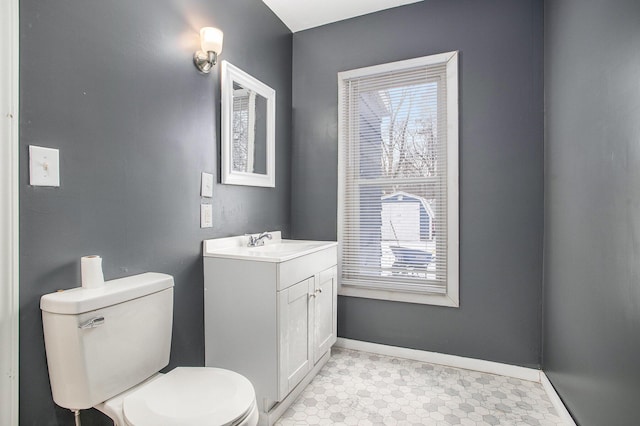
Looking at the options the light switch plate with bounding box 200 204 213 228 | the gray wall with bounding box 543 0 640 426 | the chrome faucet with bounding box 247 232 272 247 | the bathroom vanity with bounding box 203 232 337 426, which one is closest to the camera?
the gray wall with bounding box 543 0 640 426

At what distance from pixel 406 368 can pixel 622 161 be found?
5.58 ft

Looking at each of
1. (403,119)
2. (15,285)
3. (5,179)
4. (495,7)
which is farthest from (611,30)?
(15,285)

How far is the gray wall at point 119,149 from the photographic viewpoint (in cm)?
107

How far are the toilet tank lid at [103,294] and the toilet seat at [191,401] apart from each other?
0.34m

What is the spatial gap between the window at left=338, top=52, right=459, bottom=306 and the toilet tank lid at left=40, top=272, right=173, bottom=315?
1.51 meters

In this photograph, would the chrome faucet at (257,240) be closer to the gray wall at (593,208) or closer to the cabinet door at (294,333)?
the cabinet door at (294,333)

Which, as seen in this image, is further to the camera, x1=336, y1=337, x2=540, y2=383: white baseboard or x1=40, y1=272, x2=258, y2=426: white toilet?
x1=336, y1=337, x2=540, y2=383: white baseboard

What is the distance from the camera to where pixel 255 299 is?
163cm

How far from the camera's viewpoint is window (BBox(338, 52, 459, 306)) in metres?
2.27

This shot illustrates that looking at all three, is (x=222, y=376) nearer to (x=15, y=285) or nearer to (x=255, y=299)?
(x=255, y=299)

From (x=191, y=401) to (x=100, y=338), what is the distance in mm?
376

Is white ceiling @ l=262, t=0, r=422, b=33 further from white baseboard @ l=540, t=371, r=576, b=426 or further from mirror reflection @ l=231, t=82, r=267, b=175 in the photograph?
white baseboard @ l=540, t=371, r=576, b=426

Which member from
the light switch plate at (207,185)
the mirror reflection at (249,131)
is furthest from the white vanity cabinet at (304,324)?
the mirror reflection at (249,131)

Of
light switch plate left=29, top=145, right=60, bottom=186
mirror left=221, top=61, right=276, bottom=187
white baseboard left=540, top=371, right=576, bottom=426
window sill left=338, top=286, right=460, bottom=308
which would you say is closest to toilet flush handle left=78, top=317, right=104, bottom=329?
light switch plate left=29, top=145, right=60, bottom=186
